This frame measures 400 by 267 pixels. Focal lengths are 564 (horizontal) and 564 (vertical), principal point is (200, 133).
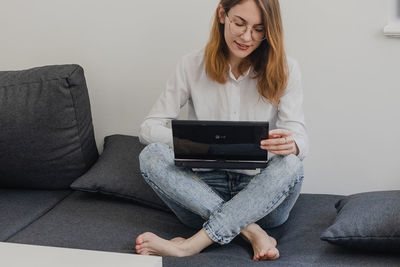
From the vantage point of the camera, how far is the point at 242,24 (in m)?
1.68

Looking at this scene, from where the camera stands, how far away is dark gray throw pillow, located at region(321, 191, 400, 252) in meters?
1.48

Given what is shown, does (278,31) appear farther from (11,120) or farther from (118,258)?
(11,120)

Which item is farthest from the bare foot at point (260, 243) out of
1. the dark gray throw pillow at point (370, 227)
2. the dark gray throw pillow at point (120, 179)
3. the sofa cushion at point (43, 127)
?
the sofa cushion at point (43, 127)

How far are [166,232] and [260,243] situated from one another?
1.08 feet

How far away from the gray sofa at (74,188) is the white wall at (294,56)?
18 centimetres

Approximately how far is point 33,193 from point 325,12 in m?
1.24

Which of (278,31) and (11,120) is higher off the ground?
(278,31)

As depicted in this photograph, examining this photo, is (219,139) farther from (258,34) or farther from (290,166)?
(258,34)

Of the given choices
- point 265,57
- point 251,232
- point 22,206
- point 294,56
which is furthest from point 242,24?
point 22,206

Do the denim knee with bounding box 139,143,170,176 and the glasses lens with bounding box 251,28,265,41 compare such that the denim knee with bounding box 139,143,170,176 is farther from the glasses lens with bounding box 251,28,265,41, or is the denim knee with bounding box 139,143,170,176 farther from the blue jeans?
the glasses lens with bounding box 251,28,265,41

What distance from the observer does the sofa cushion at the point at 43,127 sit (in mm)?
2021

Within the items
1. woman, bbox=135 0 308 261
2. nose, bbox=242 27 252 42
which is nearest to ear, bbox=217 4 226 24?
woman, bbox=135 0 308 261

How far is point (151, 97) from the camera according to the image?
7.44 feet

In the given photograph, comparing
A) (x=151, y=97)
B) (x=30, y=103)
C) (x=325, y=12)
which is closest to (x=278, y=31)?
(x=325, y=12)
